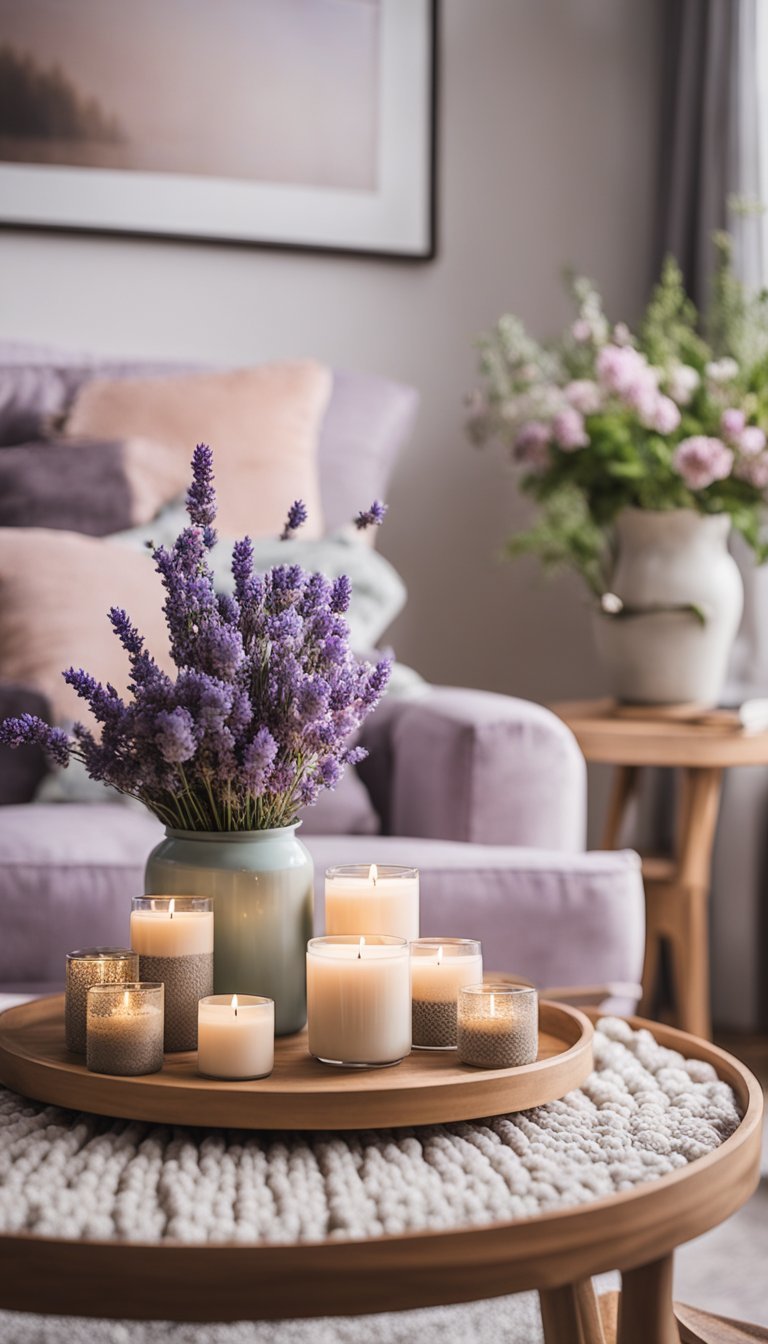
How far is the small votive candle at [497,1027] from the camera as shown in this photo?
2.90ft

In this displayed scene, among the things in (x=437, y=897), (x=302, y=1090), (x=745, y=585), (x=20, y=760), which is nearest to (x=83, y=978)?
(x=302, y=1090)

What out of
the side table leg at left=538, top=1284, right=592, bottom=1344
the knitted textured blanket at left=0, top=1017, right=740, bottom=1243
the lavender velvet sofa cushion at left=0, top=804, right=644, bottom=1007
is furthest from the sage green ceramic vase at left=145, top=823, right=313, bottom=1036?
the lavender velvet sofa cushion at left=0, top=804, right=644, bottom=1007

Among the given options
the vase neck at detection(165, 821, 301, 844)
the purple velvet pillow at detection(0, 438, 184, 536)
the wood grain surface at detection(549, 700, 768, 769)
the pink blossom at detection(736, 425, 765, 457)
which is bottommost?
the wood grain surface at detection(549, 700, 768, 769)

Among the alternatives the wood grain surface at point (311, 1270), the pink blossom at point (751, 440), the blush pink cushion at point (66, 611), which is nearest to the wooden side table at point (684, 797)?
the pink blossom at point (751, 440)

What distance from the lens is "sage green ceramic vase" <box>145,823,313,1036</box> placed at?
945mm

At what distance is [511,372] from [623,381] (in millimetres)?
523

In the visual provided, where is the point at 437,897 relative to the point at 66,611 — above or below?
below

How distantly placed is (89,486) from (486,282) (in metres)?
1.17

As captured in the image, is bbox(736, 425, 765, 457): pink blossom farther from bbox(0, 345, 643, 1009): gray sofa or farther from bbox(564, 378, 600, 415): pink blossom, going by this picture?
bbox(0, 345, 643, 1009): gray sofa

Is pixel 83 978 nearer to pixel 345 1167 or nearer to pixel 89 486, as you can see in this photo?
pixel 345 1167

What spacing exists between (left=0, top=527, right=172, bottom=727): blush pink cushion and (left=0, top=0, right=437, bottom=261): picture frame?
104 cm

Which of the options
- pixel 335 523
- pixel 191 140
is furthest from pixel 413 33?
pixel 335 523

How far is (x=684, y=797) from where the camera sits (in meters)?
2.21

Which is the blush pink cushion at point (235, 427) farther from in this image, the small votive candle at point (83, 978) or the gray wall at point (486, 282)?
the small votive candle at point (83, 978)
